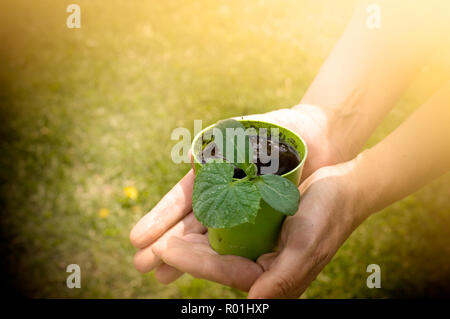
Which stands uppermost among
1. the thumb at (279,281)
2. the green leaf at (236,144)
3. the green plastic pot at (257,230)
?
the green leaf at (236,144)

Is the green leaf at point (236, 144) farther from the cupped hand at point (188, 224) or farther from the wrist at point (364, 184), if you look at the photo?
the wrist at point (364, 184)

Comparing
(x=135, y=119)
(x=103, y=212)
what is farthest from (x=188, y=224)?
(x=135, y=119)

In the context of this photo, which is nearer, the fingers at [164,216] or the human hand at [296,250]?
the human hand at [296,250]

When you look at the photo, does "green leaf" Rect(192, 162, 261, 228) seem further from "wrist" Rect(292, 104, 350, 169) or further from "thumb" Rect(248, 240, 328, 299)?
"wrist" Rect(292, 104, 350, 169)

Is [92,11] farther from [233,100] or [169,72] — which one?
[233,100]

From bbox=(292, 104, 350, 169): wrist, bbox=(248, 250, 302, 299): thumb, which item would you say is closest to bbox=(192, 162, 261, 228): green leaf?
bbox=(248, 250, 302, 299): thumb

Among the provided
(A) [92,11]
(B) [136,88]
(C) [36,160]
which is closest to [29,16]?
(A) [92,11]

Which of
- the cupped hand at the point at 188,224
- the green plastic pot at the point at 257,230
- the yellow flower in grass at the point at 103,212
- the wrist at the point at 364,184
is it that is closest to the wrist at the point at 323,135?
the cupped hand at the point at 188,224
